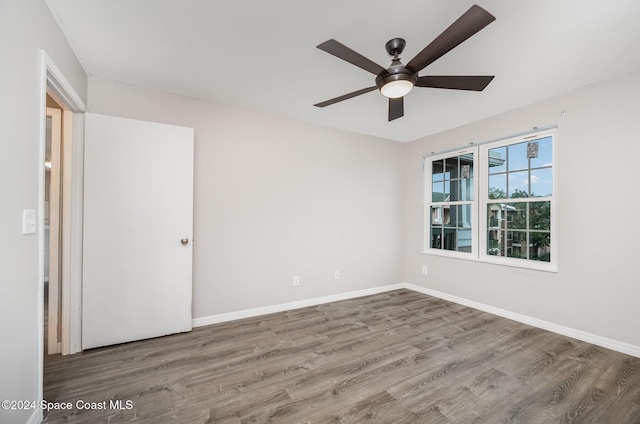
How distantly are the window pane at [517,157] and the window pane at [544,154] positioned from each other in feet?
0.32

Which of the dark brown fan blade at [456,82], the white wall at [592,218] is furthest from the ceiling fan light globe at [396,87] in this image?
the white wall at [592,218]

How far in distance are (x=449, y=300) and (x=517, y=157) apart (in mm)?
2108

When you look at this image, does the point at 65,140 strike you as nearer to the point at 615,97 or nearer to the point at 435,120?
the point at 435,120

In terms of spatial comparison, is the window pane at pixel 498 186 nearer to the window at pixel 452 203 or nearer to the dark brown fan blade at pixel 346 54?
the window at pixel 452 203

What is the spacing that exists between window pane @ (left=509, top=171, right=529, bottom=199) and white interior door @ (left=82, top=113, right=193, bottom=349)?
3.76 meters

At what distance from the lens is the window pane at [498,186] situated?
3.37m

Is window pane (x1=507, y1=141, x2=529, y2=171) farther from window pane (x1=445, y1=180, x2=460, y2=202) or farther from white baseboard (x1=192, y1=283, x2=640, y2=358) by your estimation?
white baseboard (x1=192, y1=283, x2=640, y2=358)

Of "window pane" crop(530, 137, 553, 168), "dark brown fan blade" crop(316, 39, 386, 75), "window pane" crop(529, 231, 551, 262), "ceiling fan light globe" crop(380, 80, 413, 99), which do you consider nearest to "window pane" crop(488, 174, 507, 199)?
"window pane" crop(530, 137, 553, 168)

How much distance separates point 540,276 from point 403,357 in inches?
76.5

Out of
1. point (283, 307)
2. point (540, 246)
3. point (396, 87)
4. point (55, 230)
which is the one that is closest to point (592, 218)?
point (540, 246)

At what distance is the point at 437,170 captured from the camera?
13.8ft

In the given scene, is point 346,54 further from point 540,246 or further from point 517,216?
point 540,246

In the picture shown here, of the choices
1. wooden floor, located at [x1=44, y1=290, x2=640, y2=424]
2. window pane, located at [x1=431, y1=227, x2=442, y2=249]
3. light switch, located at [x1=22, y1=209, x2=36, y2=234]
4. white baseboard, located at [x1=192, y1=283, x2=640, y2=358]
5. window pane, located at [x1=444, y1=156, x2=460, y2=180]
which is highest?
window pane, located at [x1=444, y1=156, x2=460, y2=180]

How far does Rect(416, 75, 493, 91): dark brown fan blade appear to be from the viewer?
182cm
